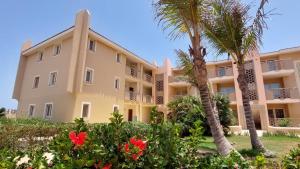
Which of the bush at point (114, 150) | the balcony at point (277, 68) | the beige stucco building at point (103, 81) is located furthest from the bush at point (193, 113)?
the bush at point (114, 150)

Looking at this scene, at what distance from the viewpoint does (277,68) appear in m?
24.9

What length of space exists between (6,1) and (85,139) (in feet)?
54.8

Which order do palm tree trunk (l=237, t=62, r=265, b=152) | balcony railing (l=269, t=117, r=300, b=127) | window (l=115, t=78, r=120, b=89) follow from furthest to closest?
1. window (l=115, t=78, r=120, b=89)
2. balcony railing (l=269, t=117, r=300, b=127)
3. palm tree trunk (l=237, t=62, r=265, b=152)

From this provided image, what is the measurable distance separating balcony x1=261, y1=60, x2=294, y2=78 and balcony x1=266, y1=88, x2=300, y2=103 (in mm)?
2194

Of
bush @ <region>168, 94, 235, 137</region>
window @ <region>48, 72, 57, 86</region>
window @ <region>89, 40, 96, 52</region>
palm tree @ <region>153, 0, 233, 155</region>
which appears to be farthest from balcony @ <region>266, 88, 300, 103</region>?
window @ <region>48, 72, 57, 86</region>

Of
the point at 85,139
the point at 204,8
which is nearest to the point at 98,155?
the point at 85,139

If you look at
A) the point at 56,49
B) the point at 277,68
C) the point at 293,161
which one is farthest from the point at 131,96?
the point at 293,161

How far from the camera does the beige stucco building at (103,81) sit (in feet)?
62.9

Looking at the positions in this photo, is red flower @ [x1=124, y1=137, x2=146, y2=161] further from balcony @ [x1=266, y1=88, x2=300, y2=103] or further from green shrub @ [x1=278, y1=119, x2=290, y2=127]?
balcony @ [x1=266, y1=88, x2=300, y2=103]

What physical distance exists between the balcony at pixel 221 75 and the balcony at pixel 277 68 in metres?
4.20

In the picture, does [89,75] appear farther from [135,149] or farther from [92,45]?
[135,149]

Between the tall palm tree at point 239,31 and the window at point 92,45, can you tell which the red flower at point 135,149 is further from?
the window at point 92,45

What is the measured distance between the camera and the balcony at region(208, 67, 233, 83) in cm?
2786

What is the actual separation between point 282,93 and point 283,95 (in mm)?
290
